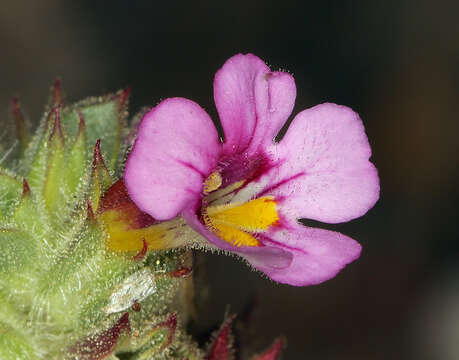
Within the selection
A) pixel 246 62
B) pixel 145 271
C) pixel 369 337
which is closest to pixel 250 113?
pixel 246 62

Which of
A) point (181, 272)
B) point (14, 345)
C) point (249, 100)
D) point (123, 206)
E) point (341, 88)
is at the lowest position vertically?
point (341, 88)

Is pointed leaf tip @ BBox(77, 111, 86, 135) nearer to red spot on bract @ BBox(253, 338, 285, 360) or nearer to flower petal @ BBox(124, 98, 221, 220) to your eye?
flower petal @ BBox(124, 98, 221, 220)

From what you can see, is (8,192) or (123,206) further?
(8,192)

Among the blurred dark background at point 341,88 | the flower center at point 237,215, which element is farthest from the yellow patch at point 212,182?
the blurred dark background at point 341,88

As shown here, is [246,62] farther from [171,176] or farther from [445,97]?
[445,97]

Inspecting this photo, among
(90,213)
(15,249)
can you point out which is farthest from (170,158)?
(15,249)

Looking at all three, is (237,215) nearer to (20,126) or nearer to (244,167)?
(244,167)

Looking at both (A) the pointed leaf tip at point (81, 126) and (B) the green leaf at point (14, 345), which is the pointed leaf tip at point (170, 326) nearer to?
(B) the green leaf at point (14, 345)
